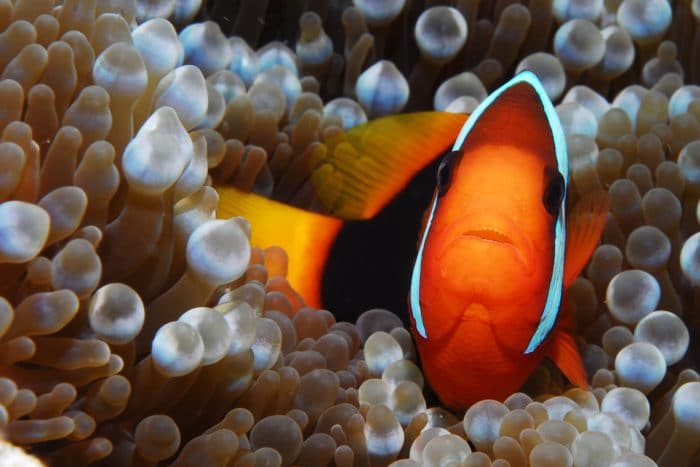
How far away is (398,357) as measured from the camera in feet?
3.59

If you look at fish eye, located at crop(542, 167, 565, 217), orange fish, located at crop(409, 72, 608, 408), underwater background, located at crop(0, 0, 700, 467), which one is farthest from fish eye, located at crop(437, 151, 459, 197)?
underwater background, located at crop(0, 0, 700, 467)

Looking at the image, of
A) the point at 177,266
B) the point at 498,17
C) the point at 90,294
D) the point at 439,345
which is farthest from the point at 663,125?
the point at 90,294

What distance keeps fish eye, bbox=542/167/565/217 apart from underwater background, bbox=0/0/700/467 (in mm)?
224

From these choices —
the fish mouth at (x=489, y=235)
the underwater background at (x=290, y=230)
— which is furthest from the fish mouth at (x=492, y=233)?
the underwater background at (x=290, y=230)

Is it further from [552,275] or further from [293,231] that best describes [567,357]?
[293,231]

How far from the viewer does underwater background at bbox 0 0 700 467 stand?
2.54 feet

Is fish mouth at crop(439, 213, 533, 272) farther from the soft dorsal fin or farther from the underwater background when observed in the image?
the soft dorsal fin

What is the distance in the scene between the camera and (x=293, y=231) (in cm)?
125

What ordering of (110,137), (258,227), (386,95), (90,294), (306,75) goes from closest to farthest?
(90,294), (110,137), (258,227), (386,95), (306,75)

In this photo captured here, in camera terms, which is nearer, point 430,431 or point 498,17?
point 430,431

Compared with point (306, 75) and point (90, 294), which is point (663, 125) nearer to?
point (306, 75)

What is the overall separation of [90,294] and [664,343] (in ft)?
2.40

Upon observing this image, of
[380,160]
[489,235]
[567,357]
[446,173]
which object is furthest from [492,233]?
[380,160]

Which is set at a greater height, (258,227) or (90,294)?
(90,294)
